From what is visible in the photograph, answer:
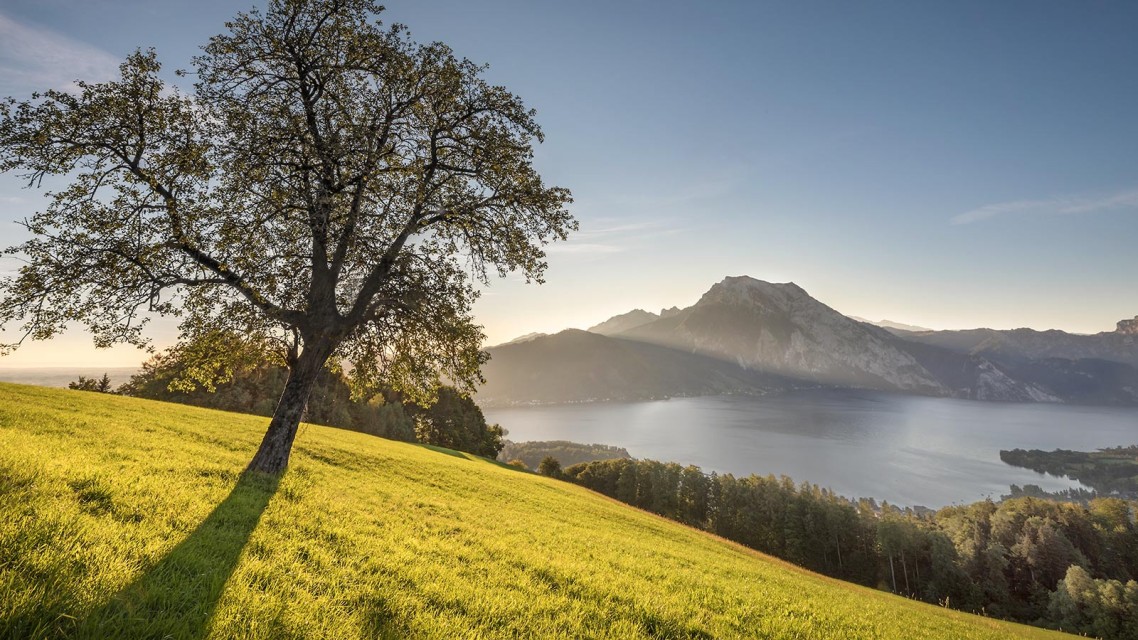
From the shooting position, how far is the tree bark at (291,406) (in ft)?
39.9

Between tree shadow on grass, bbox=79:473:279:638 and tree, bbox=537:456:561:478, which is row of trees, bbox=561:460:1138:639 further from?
tree shadow on grass, bbox=79:473:279:638

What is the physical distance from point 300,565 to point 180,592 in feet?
6.30

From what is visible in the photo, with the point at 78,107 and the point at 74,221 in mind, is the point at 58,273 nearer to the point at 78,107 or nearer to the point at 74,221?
the point at 74,221

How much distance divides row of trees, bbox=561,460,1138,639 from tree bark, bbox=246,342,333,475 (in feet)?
258

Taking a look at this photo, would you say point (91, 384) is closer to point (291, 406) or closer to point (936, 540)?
point (291, 406)

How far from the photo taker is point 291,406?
12.4 meters

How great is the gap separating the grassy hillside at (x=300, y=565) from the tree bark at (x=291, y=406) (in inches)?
29.8

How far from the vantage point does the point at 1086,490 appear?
17812cm


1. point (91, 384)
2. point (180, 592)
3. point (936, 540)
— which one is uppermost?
point (180, 592)

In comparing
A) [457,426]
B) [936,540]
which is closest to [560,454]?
[457,426]

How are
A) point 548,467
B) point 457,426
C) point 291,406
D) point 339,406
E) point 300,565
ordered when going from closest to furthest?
1. point 300,565
2. point 291,406
3. point 339,406
4. point 457,426
5. point 548,467

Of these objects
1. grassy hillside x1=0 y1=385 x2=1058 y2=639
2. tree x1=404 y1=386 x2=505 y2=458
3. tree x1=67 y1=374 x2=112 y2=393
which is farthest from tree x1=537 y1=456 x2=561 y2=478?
grassy hillside x1=0 y1=385 x2=1058 y2=639

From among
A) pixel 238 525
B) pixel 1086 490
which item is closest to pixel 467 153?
pixel 238 525

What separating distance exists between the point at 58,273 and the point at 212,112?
567 cm
